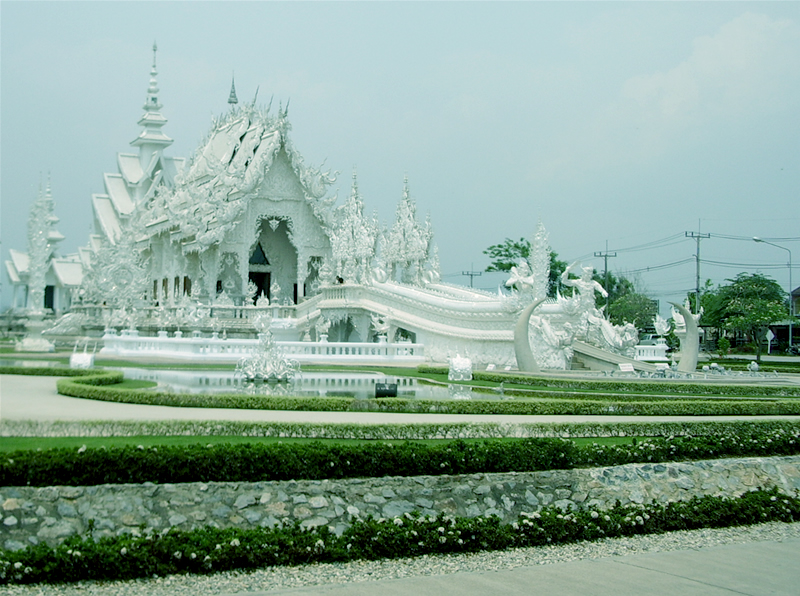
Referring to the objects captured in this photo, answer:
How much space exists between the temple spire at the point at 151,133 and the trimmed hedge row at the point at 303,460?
134 ft

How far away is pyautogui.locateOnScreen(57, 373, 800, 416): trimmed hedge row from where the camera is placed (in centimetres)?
→ 1424

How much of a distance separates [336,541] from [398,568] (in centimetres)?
68

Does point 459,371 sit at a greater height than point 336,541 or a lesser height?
greater

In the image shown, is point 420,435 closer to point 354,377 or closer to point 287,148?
point 354,377

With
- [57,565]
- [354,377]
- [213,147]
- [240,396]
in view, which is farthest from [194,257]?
[57,565]

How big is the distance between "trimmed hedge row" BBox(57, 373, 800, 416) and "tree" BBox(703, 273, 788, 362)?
2572cm

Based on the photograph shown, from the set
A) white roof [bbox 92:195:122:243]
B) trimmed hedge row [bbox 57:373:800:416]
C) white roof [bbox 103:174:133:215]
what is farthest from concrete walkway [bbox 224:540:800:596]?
white roof [bbox 103:174:133:215]

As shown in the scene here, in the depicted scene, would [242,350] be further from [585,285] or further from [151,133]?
[151,133]

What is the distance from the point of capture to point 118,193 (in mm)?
47625

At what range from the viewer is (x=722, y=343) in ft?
127

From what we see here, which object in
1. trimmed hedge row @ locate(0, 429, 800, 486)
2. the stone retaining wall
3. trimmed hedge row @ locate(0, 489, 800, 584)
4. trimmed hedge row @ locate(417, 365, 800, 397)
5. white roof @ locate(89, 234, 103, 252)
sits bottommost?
trimmed hedge row @ locate(0, 489, 800, 584)

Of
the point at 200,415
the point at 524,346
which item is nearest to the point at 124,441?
the point at 200,415

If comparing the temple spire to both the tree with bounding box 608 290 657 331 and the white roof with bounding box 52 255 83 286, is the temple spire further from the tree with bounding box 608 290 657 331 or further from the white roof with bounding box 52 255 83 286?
the tree with bounding box 608 290 657 331

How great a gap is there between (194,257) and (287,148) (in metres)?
5.78
